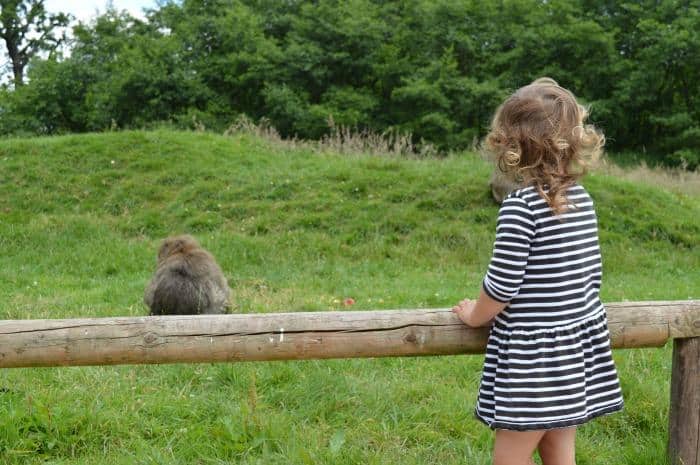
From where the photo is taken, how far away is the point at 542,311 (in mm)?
2658

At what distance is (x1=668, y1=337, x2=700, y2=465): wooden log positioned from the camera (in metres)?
3.37

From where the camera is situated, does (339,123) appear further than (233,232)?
Yes

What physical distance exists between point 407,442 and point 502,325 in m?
1.59

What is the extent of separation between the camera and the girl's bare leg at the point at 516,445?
108 inches

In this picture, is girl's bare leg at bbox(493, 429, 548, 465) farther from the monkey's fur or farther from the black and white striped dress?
the monkey's fur

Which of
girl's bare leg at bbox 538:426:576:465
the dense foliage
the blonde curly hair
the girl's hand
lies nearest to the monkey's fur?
the girl's hand

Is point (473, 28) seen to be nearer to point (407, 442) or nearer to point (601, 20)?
point (601, 20)

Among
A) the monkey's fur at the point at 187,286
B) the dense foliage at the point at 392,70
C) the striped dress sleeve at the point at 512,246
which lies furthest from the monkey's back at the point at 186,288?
the dense foliage at the point at 392,70

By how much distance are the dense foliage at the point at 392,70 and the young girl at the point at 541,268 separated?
2255 cm

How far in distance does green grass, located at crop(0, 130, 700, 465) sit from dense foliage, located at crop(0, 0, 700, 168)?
34.8 ft

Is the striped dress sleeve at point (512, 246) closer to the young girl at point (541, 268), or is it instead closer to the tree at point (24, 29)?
the young girl at point (541, 268)

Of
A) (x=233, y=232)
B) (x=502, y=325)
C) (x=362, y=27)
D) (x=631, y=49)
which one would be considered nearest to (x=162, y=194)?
(x=233, y=232)

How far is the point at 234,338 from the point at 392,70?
24.4 meters

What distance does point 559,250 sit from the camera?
263 cm
